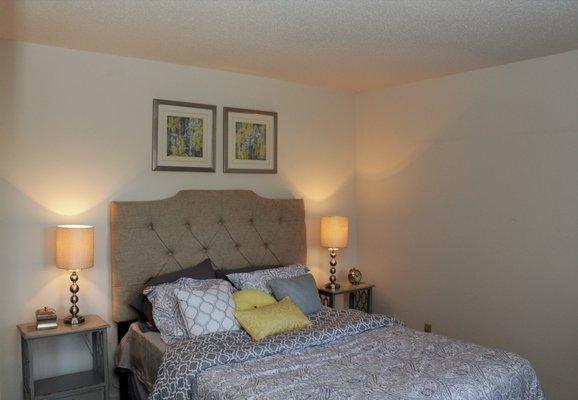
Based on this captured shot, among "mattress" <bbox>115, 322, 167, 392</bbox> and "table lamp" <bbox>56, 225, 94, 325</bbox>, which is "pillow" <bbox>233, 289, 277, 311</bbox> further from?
"table lamp" <bbox>56, 225, 94, 325</bbox>

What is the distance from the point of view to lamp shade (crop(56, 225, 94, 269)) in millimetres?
3039

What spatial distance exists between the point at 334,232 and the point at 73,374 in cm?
218

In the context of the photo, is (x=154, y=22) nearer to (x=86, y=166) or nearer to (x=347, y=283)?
(x=86, y=166)

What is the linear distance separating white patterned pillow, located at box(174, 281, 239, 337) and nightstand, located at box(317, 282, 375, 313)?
49.0 inches

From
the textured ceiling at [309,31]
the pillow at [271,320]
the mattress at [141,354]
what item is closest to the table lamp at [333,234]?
the pillow at [271,320]

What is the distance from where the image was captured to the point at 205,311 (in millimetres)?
3062

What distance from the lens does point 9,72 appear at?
3.13 m

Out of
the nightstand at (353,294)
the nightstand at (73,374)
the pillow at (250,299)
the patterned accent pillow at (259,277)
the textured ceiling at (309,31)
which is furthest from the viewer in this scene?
the nightstand at (353,294)

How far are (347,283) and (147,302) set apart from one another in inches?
74.2

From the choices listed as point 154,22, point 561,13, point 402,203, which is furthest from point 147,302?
point 561,13

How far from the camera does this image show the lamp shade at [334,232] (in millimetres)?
4293

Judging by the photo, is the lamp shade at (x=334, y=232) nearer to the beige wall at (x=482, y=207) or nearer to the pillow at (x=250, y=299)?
the beige wall at (x=482, y=207)

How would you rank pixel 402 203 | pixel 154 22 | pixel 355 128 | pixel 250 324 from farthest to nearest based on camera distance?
pixel 355 128 → pixel 402 203 → pixel 250 324 → pixel 154 22

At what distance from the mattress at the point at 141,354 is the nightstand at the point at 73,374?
0.49ft
